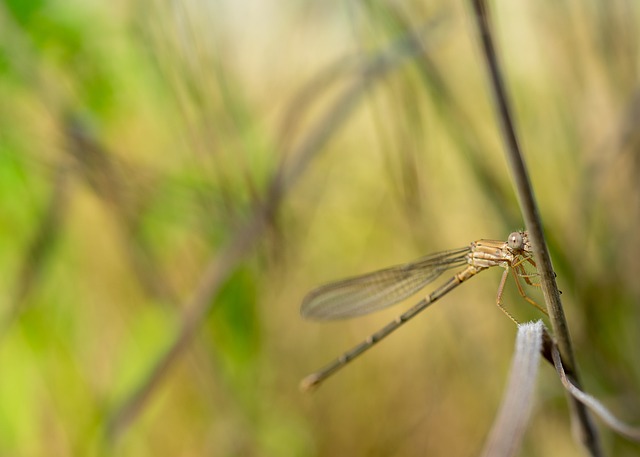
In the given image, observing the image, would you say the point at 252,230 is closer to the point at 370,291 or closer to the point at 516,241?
the point at 370,291

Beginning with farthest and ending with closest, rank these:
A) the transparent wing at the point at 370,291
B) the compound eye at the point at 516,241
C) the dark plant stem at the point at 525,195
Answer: the transparent wing at the point at 370,291 < the compound eye at the point at 516,241 < the dark plant stem at the point at 525,195

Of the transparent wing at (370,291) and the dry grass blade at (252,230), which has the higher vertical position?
the dry grass blade at (252,230)

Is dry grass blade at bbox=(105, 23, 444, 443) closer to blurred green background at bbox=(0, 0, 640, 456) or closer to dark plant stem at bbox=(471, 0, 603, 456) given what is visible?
blurred green background at bbox=(0, 0, 640, 456)

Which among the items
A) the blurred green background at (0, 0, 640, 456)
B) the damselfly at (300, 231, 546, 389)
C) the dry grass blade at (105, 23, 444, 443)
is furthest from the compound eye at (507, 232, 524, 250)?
the dry grass blade at (105, 23, 444, 443)

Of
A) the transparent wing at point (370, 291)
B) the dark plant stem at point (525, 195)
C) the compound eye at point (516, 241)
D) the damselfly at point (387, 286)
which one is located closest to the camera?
the dark plant stem at point (525, 195)

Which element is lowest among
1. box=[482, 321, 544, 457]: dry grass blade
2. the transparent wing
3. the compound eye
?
the transparent wing

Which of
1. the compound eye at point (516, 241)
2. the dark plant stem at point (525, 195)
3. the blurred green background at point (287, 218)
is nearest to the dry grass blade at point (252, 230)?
the blurred green background at point (287, 218)

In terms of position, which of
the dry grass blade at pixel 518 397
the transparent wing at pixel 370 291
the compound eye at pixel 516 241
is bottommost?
the transparent wing at pixel 370 291

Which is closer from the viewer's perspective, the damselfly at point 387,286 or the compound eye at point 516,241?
the compound eye at point 516,241

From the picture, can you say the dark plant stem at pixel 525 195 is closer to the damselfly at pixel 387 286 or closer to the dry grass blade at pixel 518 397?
the dry grass blade at pixel 518 397
